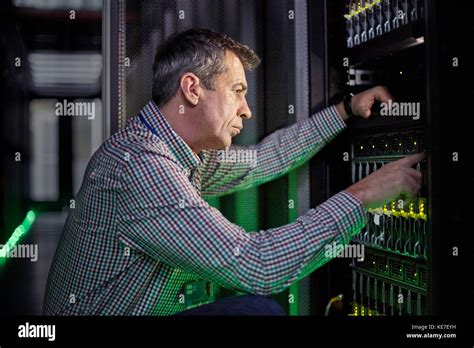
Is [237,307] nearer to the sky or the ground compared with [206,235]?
nearer to the ground

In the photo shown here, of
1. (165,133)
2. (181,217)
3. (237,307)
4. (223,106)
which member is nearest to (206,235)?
(181,217)

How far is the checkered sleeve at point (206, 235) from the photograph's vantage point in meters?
1.87

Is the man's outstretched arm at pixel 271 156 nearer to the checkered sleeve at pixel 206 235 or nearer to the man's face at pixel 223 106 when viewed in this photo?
the man's face at pixel 223 106

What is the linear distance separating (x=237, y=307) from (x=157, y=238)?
418 millimetres

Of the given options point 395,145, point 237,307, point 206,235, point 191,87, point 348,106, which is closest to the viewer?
point 206,235

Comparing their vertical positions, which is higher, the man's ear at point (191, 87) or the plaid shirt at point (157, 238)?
the man's ear at point (191, 87)

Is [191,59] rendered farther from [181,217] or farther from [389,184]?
[389,184]

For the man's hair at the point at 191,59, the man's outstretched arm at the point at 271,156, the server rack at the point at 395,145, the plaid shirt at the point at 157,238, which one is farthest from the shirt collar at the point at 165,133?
the server rack at the point at 395,145

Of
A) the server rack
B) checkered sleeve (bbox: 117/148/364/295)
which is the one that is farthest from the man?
the server rack

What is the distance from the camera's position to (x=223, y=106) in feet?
7.42

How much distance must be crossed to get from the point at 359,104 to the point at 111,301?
4.00 ft

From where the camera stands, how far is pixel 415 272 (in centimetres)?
230

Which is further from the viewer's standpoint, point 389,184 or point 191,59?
point 191,59

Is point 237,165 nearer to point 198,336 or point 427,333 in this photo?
point 198,336
